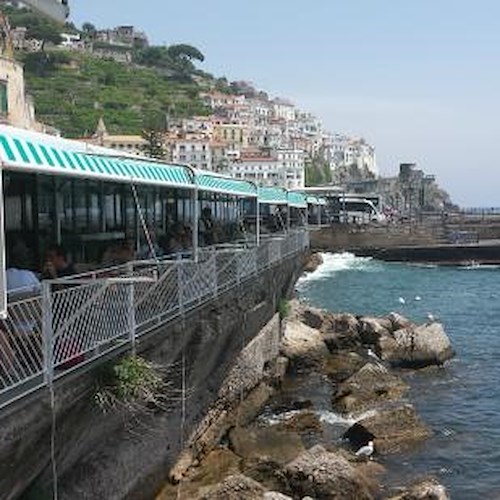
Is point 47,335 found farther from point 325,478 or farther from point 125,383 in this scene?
point 325,478

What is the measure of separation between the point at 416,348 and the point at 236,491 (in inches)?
646

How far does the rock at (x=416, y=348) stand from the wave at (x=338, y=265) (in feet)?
104

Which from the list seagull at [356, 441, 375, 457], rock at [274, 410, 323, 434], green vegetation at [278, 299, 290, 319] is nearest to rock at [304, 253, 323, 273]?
green vegetation at [278, 299, 290, 319]

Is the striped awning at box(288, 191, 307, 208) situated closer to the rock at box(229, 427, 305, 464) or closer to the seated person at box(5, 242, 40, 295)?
the rock at box(229, 427, 305, 464)

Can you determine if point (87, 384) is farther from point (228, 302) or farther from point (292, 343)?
point (292, 343)

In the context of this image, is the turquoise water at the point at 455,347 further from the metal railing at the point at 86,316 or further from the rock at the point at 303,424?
the metal railing at the point at 86,316

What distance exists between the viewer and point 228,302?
17.6 metres

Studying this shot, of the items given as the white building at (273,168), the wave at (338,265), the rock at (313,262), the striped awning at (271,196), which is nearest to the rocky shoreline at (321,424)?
the striped awning at (271,196)

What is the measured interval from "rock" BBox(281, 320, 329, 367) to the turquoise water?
10.3 feet

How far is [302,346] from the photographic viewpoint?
88.6 feet

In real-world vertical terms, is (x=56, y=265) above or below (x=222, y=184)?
below

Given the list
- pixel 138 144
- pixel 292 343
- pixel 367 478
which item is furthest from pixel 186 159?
pixel 367 478

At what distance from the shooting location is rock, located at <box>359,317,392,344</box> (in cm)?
3092

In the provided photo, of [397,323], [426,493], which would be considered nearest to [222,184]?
[426,493]
